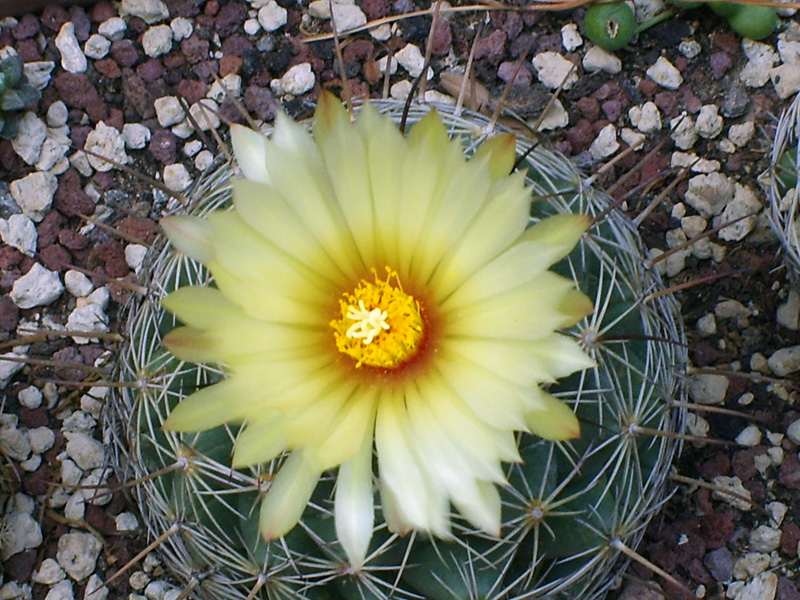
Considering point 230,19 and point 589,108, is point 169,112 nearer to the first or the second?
point 230,19

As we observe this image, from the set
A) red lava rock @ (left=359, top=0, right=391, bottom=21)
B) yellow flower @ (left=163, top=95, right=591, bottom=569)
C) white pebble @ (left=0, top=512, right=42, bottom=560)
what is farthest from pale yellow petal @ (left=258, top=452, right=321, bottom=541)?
red lava rock @ (left=359, top=0, right=391, bottom=21)

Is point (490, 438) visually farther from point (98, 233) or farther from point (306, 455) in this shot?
point (98, 233)

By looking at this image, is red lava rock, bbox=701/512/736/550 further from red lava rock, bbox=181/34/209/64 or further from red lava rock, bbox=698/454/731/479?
red lava rock, bbox=181/34/209/64

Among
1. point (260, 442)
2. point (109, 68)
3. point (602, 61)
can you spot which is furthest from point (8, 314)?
point (602, 61)

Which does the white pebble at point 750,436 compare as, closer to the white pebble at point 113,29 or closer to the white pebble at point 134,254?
the white pebble at point 134,254

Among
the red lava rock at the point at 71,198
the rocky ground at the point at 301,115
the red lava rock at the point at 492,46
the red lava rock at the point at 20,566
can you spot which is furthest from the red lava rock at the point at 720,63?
the red lava rock at the point at 20,566
